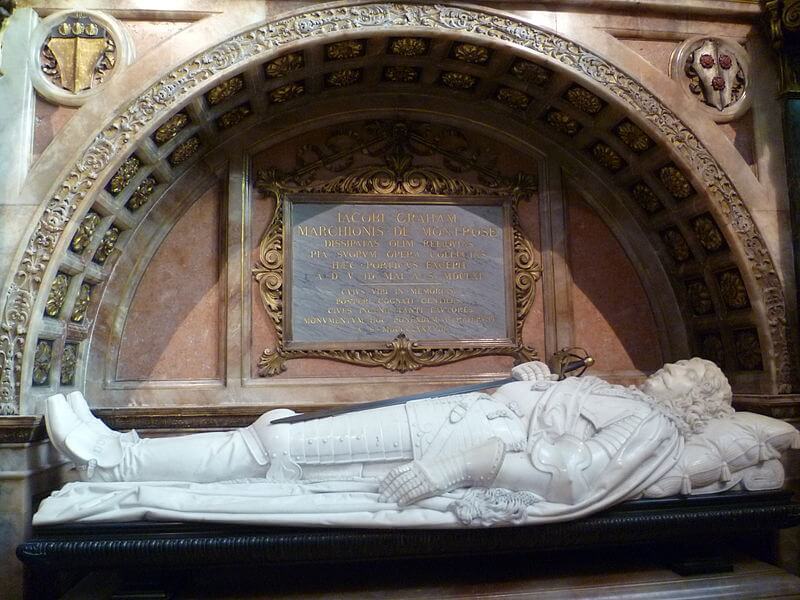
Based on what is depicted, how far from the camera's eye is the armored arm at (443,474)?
9.80 feet

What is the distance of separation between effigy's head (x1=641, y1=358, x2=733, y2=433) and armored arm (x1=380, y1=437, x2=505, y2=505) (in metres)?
1.04

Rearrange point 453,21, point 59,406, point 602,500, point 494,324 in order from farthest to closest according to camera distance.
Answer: point 494,324 → point 453,21 → point 59,406 → point 602,500

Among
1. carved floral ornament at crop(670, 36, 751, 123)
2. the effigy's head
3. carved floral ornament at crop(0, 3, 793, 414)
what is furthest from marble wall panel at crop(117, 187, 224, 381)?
carved floral ornament at crop(670, 36, 751, 123)

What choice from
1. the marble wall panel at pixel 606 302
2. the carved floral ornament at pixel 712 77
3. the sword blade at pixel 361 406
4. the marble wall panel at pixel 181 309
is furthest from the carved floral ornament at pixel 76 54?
the carved floral ornament at pixel 712 77

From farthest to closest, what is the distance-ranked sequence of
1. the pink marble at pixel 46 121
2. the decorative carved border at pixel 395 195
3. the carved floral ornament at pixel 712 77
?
the decorative carved border at pixel 395 195 < the carved floral ornament at pixel 712 77 < the pink marble at pixel 46 121

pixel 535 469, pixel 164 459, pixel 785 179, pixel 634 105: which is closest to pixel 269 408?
pixel 164 459

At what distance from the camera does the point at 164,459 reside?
3174 mm

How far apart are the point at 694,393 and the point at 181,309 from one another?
3185 mm

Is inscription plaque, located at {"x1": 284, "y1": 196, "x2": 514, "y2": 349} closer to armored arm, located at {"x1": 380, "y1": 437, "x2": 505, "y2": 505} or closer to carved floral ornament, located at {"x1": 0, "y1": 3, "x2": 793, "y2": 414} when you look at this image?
carved floral ornament, located at {"x1": 0, "y1": 3, "x2": 793, "y2": 414}

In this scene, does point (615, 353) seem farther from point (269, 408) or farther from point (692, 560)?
point (269, 408)

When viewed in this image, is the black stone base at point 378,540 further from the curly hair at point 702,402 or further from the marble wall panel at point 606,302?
the marble wall panel at point 606,302

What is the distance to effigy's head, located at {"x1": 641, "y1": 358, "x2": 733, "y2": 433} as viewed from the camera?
345 centimetres

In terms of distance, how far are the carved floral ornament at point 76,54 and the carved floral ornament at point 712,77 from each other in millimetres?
3365

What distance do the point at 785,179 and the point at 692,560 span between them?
2.47 meters
